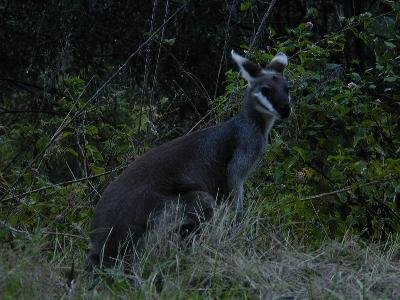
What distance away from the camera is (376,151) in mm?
8930

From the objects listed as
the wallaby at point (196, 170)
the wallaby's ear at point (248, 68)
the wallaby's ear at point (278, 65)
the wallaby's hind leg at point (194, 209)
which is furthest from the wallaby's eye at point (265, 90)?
the wallaby's hind leg at point (194, 209)

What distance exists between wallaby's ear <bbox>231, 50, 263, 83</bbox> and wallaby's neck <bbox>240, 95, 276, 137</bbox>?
242 mm

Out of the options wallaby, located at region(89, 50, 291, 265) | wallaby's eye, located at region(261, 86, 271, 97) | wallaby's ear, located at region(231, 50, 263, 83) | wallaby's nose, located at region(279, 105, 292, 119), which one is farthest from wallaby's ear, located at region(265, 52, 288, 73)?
wallaby's nose, located at region(279, 105, 292, 119)

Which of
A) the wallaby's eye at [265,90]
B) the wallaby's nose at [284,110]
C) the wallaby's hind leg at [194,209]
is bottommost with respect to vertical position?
the wallaby's hind leg at [194,209]

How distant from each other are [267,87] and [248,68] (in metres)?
0.26

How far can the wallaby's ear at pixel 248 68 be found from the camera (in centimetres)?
802

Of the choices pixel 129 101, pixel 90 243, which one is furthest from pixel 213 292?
pixel 129 101

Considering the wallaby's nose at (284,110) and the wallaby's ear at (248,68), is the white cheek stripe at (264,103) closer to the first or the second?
the wallaby's nose at (284,110)

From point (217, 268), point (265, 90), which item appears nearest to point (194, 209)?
point (217, 268)

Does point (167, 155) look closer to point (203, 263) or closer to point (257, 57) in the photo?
point (203, 263)

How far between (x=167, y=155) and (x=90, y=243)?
3.20 ft

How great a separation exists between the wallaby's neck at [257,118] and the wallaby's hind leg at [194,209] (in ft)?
3.45

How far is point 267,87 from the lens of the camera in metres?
7.93

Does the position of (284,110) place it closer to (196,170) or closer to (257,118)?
(257,118)
